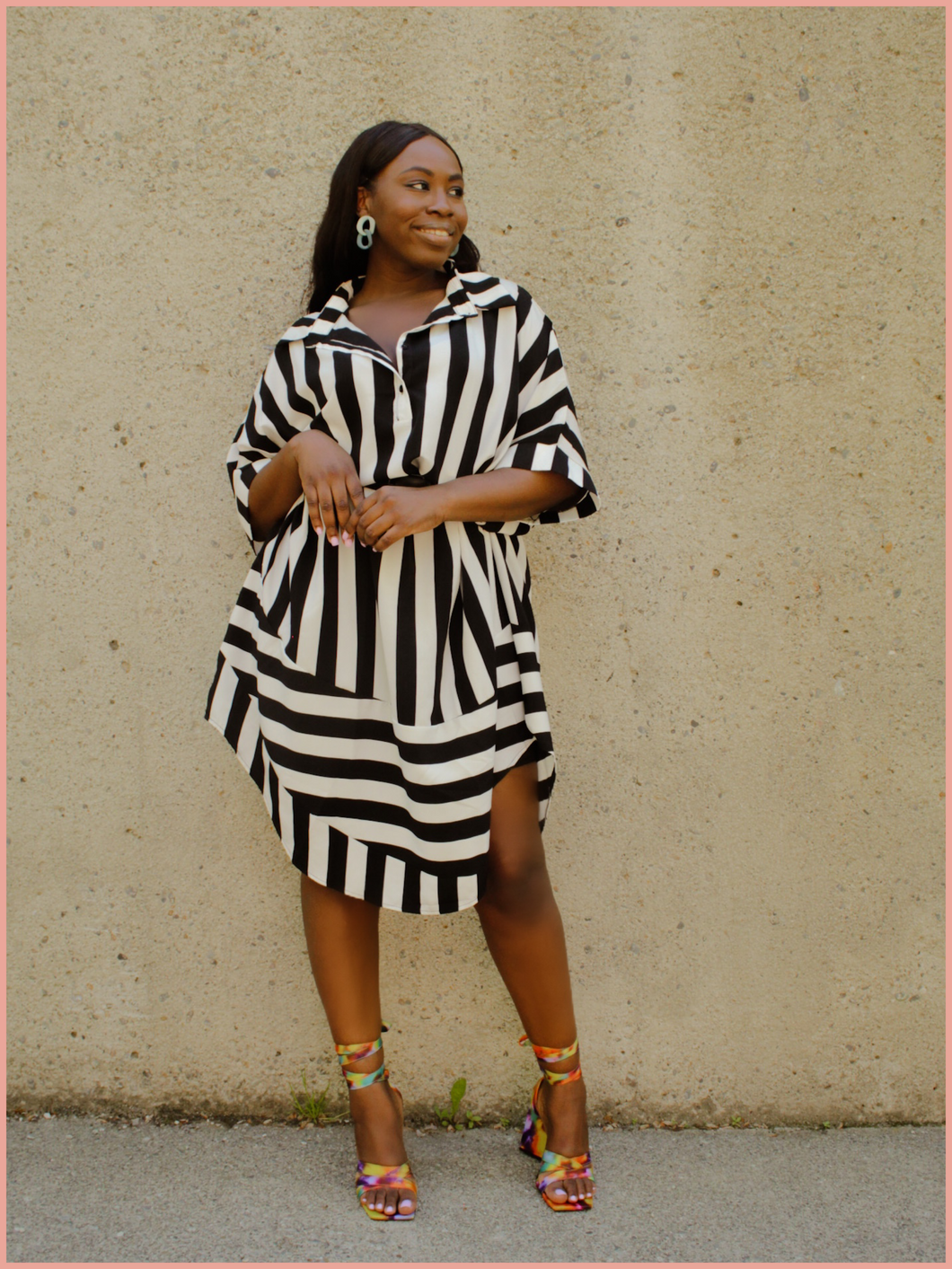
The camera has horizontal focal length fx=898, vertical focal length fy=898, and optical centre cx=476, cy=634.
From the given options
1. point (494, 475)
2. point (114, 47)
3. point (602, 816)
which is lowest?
point (602, 816)

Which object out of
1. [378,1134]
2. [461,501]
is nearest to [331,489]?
[461,501]

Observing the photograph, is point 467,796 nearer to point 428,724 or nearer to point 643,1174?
point 428,724

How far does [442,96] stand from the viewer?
2.12 metres

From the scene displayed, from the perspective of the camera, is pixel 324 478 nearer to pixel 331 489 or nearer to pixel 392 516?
pixel 331 489

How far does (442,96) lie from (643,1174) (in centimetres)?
255

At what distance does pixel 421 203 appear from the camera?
71.0 inches

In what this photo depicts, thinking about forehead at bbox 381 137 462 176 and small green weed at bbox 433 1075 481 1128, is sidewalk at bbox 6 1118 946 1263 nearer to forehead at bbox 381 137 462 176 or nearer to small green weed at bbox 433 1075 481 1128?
small green weed at bbox 433 1075 481 1128

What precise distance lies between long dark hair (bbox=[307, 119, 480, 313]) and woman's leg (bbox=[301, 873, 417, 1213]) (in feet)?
4.35

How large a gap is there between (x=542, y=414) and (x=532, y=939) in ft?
3.64

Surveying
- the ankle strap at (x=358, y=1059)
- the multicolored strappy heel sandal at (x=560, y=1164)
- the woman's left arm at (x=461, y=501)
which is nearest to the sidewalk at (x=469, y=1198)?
the multicolored strappy heel sandal at (x=560, y=1164)

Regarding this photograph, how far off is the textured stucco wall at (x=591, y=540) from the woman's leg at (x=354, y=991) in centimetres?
31

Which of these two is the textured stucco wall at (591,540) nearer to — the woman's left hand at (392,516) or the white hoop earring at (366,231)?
the white hoop earring at (366,231)

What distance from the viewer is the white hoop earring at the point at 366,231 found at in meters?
1.90

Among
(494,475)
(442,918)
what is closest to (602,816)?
(442,918)
